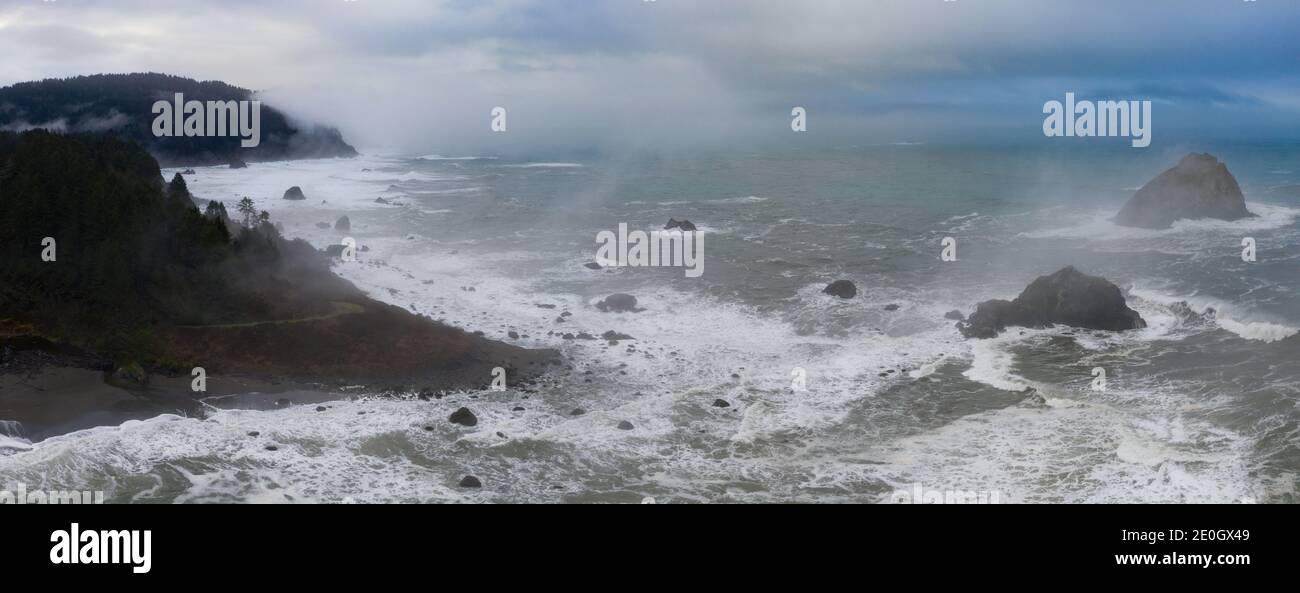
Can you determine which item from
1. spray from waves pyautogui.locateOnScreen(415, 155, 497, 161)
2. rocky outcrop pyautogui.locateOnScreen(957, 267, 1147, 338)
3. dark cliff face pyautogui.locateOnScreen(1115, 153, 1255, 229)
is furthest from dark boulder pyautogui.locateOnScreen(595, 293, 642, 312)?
spray from waves pyautogui.locateOnScreen(415, 155, 497, 161)

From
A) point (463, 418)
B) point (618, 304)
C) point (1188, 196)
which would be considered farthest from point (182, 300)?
point (1188, 196)

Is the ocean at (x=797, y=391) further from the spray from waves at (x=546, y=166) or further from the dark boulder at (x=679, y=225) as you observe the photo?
the spray from waves at (x=546, y=166)

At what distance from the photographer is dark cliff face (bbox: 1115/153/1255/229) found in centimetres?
6066

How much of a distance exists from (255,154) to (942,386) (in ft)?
401

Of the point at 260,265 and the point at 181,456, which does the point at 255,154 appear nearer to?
the point at 260,265

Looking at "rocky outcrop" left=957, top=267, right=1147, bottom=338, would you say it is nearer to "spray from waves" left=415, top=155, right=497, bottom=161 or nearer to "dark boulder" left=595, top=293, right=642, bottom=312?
"dark boulder" left=595, top=293, right=642, bottom=312

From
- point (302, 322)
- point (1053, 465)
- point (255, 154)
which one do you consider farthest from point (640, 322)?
point (255, 154)

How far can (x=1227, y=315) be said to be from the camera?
39.2m

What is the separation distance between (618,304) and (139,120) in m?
113

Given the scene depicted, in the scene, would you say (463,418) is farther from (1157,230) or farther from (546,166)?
(546,166)

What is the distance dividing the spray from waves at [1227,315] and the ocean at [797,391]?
0.19 m

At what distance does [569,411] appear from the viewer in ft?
92.9

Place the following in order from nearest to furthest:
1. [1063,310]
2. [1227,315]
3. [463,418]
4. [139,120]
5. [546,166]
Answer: [463,418], [1063,310], [1227,315], [139,120], [546,166]

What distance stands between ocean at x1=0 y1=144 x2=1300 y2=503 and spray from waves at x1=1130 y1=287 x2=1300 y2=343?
0.19m
